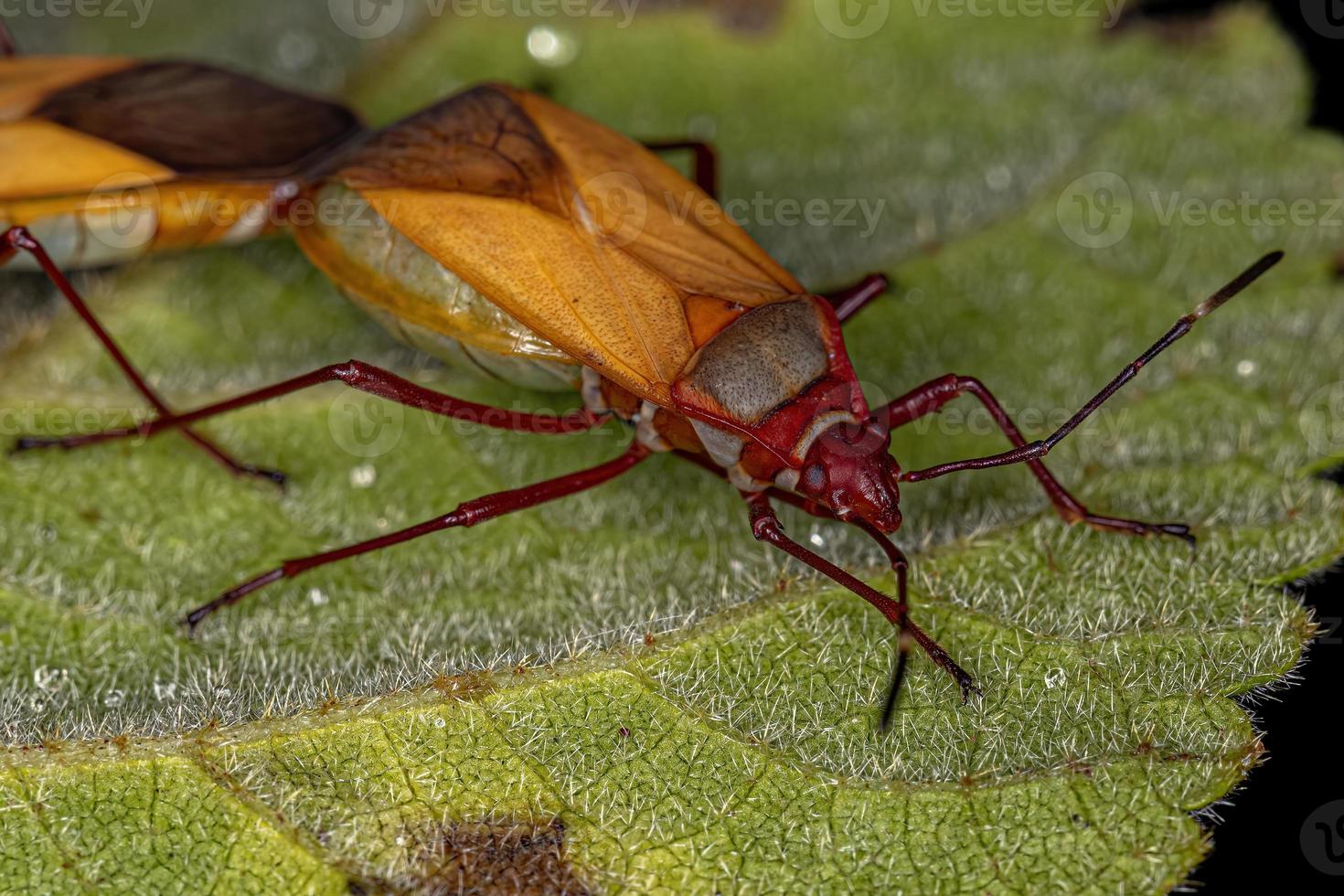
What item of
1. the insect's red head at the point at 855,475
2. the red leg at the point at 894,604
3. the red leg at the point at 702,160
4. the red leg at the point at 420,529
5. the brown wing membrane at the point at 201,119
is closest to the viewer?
the red leg at the point at 894,604

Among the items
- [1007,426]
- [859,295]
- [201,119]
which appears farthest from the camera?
[201,119]

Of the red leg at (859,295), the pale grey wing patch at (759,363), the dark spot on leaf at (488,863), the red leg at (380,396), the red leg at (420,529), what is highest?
the red leg at (859,295)

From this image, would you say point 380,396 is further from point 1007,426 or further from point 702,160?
point 1007,426

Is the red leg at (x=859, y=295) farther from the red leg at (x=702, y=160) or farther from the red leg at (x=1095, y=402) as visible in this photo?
the red leg at (x=1095, y=402)

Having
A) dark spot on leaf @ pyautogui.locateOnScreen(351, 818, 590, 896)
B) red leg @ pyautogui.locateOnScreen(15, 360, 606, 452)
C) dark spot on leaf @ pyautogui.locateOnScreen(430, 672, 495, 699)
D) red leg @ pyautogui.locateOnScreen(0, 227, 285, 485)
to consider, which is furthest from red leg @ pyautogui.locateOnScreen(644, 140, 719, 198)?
dark spot on leaf @ pyautogui.locateOnScreen(351, 818, 590, 896)

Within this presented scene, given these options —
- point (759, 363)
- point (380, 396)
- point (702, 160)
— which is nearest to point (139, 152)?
point (380, 396)

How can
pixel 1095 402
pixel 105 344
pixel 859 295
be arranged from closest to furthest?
pixel 1095 402, pixel 105 344, pixel 859 295

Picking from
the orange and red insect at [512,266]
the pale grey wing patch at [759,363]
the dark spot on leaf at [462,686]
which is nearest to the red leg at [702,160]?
the orange and red insect at [512,266]
